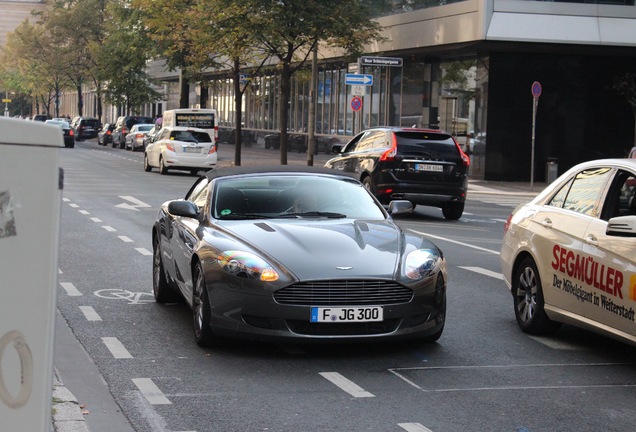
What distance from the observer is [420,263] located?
27.8ft

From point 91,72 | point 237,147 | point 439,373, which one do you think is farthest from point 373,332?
point 91,72

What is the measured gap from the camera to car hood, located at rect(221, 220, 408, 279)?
8.09 metres

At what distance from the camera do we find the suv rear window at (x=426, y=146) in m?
22.3

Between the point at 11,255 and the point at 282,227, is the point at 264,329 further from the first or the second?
the point at 11,255

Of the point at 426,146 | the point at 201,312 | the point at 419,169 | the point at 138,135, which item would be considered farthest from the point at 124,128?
the point at 201,312

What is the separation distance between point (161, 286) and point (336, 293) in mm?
3097

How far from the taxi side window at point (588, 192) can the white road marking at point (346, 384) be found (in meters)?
2.34

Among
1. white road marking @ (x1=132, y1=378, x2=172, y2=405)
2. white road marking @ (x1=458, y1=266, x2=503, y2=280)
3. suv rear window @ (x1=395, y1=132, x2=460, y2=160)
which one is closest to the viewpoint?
white road marking @ (x1=132, y1=378, x2=172, y2=405)

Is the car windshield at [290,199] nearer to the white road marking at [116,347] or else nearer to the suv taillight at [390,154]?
the white road marking at [116,347]

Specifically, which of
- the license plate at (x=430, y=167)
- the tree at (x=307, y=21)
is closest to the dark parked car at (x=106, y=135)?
the tree at (x=307, y=21)

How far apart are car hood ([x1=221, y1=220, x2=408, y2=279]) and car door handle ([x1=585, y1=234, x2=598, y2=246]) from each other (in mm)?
1336

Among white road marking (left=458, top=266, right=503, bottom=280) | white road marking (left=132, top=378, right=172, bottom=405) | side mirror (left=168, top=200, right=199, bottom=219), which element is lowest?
white road marking (left=458, top=266, right=503, bottom=280)

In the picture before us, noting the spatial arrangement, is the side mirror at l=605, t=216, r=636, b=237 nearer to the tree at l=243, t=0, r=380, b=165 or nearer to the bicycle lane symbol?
the bicycle lane symbol

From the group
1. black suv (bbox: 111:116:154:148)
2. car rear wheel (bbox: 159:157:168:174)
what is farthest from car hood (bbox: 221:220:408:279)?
black suv (bbox: 111:116:154:148)
